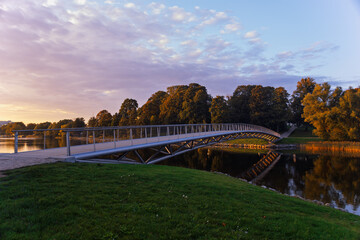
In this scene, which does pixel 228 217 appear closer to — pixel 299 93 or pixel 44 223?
pixel 44 223

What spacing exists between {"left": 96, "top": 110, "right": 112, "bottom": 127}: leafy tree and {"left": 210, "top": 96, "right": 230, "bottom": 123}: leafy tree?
2964 cm

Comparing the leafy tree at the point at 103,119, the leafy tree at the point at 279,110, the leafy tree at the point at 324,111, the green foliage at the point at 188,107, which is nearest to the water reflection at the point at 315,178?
the leafy tree at the point at 324,111

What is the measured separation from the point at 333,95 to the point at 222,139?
3247 cm

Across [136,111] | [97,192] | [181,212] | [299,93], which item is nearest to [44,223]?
[97,192]

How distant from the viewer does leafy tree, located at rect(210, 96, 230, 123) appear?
178 feet

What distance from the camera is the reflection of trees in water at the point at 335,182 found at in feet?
49.7

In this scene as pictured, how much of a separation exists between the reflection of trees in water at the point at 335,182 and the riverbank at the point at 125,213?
36.4ft

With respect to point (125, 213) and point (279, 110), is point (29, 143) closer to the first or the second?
point (125, 213)

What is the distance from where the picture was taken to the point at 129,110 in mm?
64750

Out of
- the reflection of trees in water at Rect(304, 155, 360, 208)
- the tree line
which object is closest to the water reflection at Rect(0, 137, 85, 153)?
the reflection of trees in water at Rect(304, 155, 360, 208)

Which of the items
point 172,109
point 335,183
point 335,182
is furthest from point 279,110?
point 335,183

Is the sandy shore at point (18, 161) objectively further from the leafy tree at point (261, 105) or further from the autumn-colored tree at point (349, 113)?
the leafy tree at point (261, 105)

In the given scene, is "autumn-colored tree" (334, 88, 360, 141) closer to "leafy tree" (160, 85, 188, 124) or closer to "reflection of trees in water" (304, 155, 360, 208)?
"reflection of trees in water" (304, 155, 360, 208)

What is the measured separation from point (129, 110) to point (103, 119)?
333 inches
